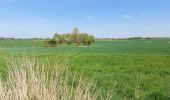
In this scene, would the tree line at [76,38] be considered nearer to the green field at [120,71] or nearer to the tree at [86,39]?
the tree at [86,39]

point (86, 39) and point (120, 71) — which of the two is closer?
point (120, 71)

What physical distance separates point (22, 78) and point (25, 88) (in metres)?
0.14

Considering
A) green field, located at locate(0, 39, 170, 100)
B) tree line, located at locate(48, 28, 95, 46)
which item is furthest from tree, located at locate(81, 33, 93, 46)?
green field, located at locate(0, 39, 170, 100)

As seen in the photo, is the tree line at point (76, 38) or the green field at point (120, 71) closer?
the green field at point (120, 71)

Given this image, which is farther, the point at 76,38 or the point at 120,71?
the point at 76,38

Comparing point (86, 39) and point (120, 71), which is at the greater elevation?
point (120, 71)

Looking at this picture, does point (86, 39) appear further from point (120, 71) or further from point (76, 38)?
point (120, 71)

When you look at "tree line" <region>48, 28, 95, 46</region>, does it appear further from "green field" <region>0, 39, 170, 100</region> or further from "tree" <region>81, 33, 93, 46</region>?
"green field" <region>0, 39, 170, 100</region>

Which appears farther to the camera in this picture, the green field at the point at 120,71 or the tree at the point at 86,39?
the tree at the point at 86,39

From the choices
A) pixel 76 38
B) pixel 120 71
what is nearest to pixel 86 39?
pixel 76 38

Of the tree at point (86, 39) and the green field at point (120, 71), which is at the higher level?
the green field at point (120, 71)

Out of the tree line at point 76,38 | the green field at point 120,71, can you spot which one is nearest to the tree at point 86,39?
the tree line at point 76,38

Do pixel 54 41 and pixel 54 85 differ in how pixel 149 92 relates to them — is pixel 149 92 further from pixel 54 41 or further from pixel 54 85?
pixel 54 41

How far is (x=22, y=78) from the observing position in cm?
368
